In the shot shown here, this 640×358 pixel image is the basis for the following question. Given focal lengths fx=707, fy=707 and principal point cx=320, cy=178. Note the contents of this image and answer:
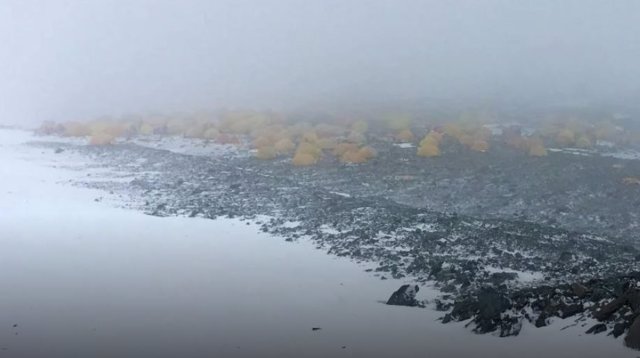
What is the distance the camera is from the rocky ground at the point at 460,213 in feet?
28.0

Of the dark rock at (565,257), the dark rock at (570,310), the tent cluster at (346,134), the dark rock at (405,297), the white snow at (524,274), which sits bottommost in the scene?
the dark rock at (405,297)

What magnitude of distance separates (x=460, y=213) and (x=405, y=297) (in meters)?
4.77

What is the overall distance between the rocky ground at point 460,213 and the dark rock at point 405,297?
0.23 ft

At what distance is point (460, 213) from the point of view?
13.1 meters

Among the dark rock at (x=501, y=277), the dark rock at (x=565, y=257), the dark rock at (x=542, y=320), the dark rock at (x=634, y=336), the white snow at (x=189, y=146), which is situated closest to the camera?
the dark rock at (x=634, y=336)

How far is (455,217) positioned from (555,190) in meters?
3.50

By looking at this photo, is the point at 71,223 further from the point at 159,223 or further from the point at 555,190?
the point at 555,190

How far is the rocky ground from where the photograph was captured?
336 inches

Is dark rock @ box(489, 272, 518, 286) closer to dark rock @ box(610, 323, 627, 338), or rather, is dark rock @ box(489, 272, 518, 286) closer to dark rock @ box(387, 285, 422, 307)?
dark rock @ box(387, 285, 422, 307)

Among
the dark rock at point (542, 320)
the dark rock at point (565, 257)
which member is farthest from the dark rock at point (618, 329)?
the dark rock at point (565, 257)

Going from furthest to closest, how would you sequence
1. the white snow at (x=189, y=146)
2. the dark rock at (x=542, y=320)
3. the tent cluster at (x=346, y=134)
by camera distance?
1. the white snow at (x=189, y=146)
2. the tent cluster at (x=346, y=134)
3. the dark rock at (x=542, y=320)

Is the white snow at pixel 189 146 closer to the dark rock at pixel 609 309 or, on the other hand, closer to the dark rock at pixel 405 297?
the dark rock at pixel 405 297

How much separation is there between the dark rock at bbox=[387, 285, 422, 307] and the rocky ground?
0.07m

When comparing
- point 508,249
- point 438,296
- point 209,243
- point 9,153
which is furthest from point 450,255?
point 9,153
